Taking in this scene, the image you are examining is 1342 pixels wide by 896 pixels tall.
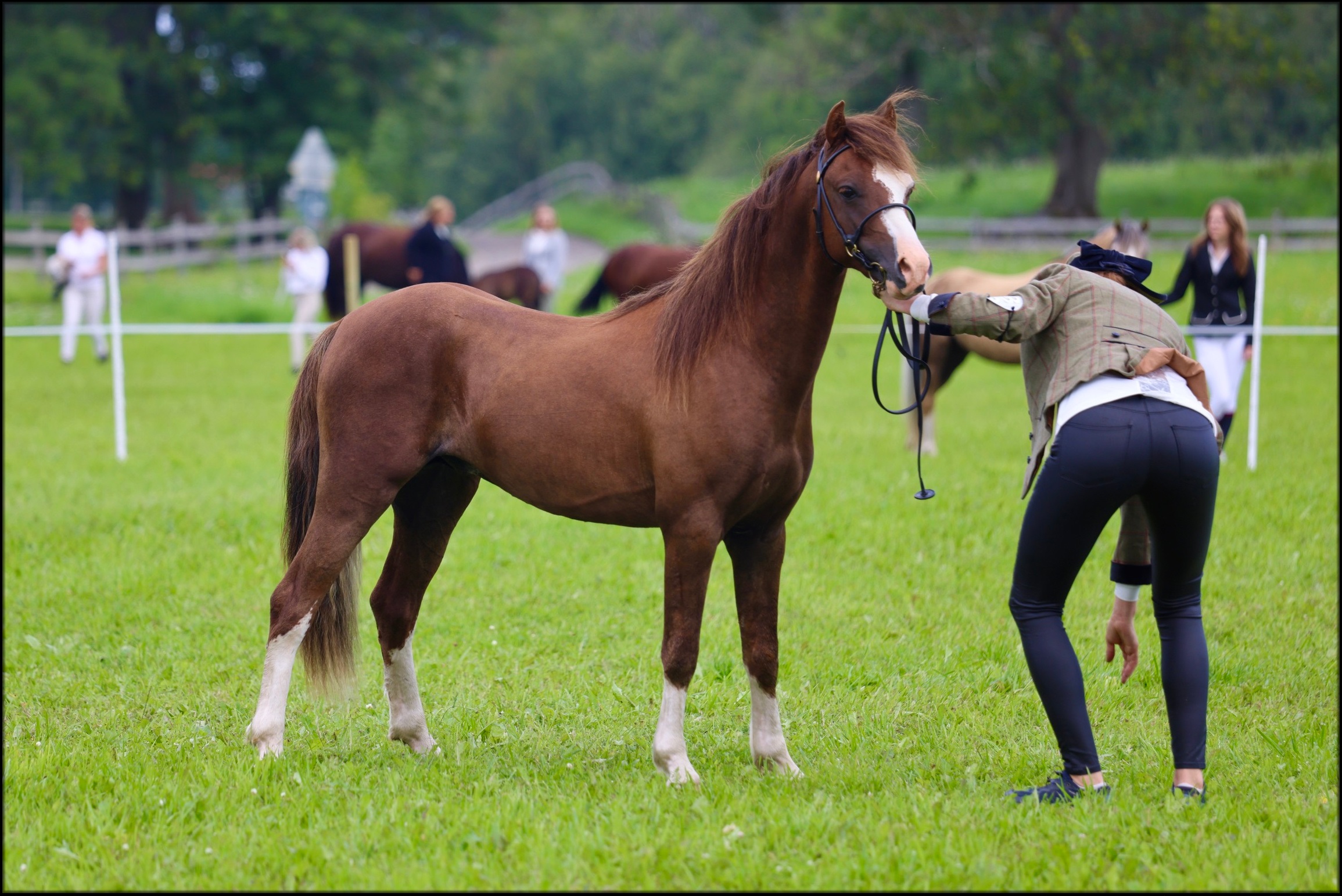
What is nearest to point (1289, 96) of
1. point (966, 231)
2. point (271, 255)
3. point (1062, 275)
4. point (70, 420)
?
point (966, 231)

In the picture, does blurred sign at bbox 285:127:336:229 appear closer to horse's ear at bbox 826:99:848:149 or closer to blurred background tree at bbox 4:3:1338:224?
blurred background tree at bbox 4:3:1338:224

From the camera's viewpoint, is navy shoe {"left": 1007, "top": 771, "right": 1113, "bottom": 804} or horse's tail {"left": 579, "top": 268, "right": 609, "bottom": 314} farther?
horse's tail {"left": 579, "top": 268, "right": 609, "bottom": 314}

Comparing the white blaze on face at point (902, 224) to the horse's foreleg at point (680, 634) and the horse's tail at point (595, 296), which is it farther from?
the horse's tail at point (595, 296)

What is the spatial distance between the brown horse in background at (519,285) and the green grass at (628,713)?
7.64 metres

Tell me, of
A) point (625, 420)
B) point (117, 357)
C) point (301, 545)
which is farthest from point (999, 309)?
point (117, 357)

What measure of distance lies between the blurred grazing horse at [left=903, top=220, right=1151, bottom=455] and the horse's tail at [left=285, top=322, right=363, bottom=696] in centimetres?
620

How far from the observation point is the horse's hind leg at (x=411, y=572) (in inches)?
177

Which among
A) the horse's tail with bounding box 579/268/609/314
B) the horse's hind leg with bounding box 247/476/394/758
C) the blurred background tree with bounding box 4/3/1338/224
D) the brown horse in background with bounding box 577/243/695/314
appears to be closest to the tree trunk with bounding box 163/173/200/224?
the blurred background tree with bounding box 4/3/1338/224

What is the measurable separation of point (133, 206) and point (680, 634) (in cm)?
3706

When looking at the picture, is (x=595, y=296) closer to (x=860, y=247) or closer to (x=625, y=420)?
(x=625, y=420)

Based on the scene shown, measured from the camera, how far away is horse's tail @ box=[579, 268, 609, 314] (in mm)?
16984

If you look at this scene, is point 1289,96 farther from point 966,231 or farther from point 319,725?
point 319,725

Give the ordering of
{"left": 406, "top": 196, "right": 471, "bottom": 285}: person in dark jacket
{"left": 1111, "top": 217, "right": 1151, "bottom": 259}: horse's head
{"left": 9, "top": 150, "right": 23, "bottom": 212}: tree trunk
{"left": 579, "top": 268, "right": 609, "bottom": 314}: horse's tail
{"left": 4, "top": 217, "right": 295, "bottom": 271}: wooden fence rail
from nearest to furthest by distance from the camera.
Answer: {"left": 1111, "top": 217, "right": 1151, "bottom": 259}: horse's head < {"left": 406, "top": 196, "right": 471, "bottom": 285}: person in dark jacket < {"left": 579, "top": 268, "right": 609, "bottom": 314}: horse's tail < {"left": 4, "top": 217, "right": 295, "bottom": 271}: wooden fence rail < {"left": 9, "top": 150, "right": 23, "bottom": 212}: tree trunk

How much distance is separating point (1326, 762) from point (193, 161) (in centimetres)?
3777
